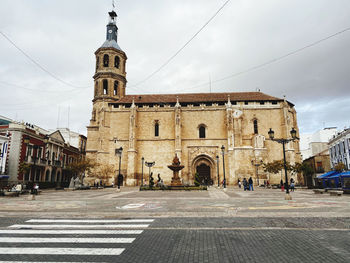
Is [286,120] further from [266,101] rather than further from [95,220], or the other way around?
[95,220]

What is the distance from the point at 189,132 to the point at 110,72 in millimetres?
17655

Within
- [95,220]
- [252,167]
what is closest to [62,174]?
[252,167]

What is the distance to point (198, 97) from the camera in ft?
144

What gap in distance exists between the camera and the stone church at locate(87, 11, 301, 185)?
125ft

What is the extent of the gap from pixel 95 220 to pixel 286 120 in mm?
36649

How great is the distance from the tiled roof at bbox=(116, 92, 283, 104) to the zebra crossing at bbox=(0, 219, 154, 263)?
35.9 m

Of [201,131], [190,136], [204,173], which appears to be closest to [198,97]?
[201,131]

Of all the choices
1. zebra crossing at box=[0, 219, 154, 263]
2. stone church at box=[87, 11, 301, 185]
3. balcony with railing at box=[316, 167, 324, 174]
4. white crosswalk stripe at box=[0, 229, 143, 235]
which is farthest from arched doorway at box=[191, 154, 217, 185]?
white crosswalk stripe at box=[0, 229, 143, 235]

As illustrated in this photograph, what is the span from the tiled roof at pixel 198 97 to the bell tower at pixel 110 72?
2.23m

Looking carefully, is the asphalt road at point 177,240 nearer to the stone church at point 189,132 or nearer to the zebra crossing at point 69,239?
the zebra crossing at point 69,239

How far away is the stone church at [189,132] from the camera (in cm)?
3806

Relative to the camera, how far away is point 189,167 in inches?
1529

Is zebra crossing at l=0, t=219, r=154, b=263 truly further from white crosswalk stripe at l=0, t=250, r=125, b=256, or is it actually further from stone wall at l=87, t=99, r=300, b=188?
stone wall at l=87, t=99, r=300, b=188

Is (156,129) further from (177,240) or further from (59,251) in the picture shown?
(59,251)
